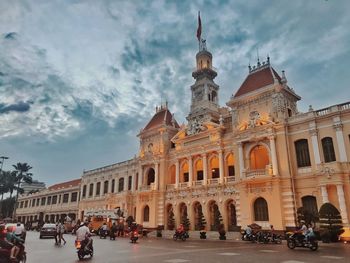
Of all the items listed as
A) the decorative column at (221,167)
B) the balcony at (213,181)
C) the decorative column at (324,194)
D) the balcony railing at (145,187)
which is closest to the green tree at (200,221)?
the balcony at (213,181)

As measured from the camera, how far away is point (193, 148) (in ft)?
123

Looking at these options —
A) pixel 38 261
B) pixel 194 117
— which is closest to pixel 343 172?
pixel 194 117

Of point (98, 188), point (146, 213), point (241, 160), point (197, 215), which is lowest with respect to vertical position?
point (197, 215)

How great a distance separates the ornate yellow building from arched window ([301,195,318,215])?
87mm

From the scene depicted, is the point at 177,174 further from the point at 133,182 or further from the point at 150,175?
the point at 133,182

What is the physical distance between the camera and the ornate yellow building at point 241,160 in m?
26.6

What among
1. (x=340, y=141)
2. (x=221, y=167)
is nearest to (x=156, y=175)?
(x=221, y=167)

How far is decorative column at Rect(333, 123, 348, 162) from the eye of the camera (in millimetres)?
25152

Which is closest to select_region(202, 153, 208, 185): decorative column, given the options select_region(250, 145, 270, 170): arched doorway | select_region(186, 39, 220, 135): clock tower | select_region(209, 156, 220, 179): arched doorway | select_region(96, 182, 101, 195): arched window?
select_region(209, 156, 220, 179): arched doorway

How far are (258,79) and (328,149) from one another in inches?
462

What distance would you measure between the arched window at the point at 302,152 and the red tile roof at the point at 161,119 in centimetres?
1995

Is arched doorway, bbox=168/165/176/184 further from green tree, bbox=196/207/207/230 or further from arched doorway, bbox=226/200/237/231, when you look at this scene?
arched doorway, bbox=226/200/237/231

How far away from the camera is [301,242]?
664 inches

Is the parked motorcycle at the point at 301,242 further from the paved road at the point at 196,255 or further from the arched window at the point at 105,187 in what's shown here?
the arched window at the point at 105,187
